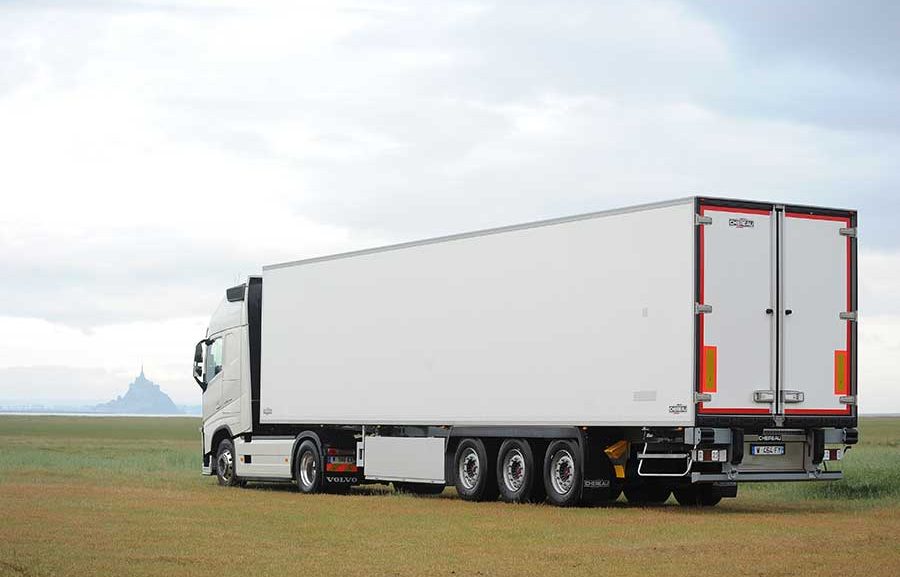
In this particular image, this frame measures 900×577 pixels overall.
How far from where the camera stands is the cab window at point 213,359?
102 feet

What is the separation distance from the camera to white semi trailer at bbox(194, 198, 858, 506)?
68.1ft

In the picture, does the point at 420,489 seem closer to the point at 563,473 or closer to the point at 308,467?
the point at 308,467

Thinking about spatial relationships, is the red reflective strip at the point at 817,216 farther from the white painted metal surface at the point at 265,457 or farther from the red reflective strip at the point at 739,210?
the white painted metal surface at the point at 265,457

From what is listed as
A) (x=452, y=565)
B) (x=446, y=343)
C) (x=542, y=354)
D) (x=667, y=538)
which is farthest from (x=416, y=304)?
(x=452, y=565)

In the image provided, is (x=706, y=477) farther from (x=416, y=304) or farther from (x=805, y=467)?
(x=416, y=304)

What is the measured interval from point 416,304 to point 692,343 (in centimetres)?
642

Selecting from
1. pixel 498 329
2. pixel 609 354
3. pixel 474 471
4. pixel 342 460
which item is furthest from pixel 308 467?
pixel 609 354

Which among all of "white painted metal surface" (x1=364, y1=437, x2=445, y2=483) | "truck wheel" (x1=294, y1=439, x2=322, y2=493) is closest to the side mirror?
"truck wheel" (x1=294, y1=439, x2=322, y2=493)

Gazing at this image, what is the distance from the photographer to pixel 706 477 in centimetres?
2106

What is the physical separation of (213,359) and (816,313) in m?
13.9

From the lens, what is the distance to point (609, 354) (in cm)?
2158

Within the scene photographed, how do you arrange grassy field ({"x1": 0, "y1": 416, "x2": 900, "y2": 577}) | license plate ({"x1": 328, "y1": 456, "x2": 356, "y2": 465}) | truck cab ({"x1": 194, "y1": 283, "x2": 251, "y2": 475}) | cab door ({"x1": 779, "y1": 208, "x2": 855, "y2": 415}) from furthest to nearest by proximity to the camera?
truck cab ({"x1": 194, "y1": 283, "x2": 251, "y2": 475})
license plate ({"x1": 328, "y1": 456, "x2": 356, "y2": 465})
cab door ({"x1": 779, "y1": 208, "x2": 855, "y2": 415})
grassy field ({"x1": 0, "y1": 416, "x2": 900, "y2": 577})

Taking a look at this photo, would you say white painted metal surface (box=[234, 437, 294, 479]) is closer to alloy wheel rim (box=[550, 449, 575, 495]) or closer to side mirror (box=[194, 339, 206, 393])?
side mirror (box=[194, 339, 206, 393])

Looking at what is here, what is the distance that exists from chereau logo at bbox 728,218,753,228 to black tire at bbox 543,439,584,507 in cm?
392
